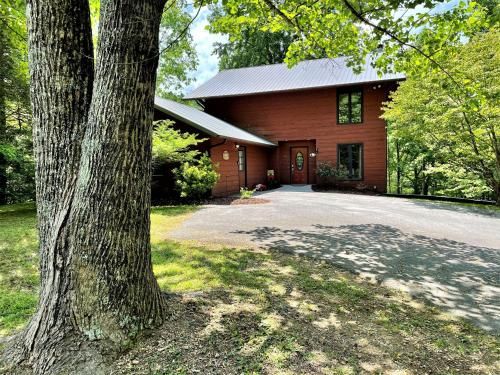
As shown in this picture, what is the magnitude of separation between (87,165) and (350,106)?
54.7 ft

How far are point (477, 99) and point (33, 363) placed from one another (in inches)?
230

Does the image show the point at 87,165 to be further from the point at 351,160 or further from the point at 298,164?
the point at 298,164

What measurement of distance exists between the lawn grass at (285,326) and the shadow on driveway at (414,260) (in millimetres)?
Answer: 390

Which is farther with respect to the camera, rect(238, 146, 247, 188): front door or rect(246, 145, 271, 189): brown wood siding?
rect(246, 145, 271, 189): brown wood siding

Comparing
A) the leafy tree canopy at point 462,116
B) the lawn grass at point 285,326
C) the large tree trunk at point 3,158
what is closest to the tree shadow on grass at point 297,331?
the lawn grass at point 285,326

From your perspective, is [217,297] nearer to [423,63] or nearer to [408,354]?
[408,354]

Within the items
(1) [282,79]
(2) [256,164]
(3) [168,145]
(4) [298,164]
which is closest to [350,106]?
(4) [298,164]

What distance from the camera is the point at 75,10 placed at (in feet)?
8.02

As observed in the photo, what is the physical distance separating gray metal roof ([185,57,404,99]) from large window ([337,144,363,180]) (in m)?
3.27

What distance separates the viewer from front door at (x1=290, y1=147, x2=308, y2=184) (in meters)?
18.4

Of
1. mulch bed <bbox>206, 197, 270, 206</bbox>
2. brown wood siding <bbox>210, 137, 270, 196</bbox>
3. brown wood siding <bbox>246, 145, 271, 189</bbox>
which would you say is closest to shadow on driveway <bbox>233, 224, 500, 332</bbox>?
mulch bed <bbox>206, 197, 270, 206</bbox>

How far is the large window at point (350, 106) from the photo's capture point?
16984 millimetres

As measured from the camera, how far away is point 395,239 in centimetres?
648

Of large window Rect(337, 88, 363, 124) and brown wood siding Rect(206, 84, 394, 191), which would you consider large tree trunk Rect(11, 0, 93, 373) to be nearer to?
brown wood siding Rect(206, 84, 394, 191)
